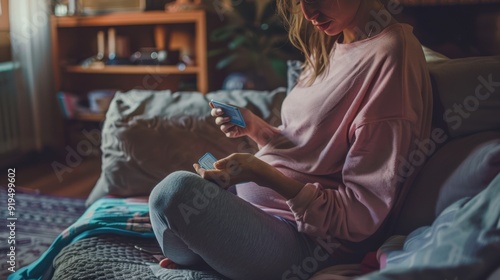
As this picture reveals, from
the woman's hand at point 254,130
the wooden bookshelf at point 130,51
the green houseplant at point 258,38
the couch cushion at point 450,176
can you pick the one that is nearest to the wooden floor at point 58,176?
the wooden bookshelf at point 130,51

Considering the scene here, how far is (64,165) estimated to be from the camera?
2.95m

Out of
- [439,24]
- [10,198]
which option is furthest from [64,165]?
[439,24]

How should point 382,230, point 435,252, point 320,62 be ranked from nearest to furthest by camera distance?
1. point 435,252
2. point 382,230
3. point 320,62

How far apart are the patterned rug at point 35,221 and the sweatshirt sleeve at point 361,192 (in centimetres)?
110

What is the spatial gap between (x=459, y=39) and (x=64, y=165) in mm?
2230

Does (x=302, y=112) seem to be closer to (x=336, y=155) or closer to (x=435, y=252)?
(x=336, y=155)

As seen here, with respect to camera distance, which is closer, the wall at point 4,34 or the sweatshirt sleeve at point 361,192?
the sweatshirt sleeve at point 361,192

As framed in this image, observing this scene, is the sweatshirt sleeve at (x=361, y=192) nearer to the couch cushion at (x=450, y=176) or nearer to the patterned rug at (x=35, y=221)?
the couch cushion at (x=450, y=176)

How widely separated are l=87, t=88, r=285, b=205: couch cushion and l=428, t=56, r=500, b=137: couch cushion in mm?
558

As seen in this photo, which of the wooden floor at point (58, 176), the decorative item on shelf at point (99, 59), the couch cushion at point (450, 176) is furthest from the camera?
the decorative item on shelf at point (99, 59)

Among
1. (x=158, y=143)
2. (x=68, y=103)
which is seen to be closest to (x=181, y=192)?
(x=158, y=143)

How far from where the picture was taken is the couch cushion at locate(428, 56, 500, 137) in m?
0.95

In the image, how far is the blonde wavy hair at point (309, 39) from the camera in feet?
3.76

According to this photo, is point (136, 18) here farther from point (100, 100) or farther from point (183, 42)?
point (100, 100)
